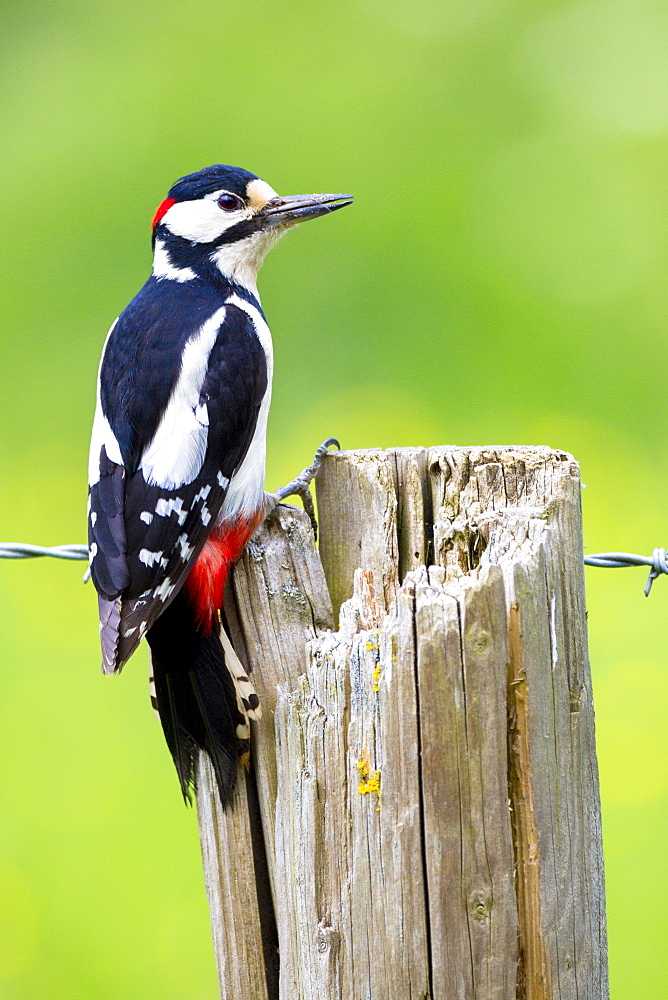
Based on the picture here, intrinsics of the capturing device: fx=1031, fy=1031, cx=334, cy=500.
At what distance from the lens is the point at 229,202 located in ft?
9.60

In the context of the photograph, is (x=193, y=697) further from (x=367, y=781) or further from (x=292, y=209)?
(x=292, y=209)

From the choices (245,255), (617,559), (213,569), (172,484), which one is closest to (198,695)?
(213,569)

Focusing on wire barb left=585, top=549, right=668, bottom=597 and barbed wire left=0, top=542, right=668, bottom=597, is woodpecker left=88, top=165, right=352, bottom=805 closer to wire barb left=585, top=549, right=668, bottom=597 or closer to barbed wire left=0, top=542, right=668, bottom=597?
barbed wire left=0, top=542, right=668, bottom=597

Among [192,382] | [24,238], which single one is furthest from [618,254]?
[192,382]

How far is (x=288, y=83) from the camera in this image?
854 cm

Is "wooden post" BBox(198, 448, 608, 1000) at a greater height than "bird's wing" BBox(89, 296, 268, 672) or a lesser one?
lesser

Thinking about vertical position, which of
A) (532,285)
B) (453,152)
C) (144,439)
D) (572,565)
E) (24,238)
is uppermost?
(453,152)

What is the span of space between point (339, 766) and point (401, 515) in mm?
565

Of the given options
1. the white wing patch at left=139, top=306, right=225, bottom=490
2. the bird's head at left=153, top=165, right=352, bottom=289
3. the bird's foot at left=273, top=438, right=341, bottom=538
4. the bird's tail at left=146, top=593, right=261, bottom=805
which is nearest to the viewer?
the bird's tail at left=146, top=593, right=261, bottom=805

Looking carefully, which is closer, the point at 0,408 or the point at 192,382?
the point at 192,382

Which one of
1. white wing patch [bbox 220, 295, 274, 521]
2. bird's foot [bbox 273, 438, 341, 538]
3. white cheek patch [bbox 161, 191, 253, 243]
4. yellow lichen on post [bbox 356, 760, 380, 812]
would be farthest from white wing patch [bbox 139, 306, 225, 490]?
yellow lichen on post [bbox 356, 760, 380, 812]

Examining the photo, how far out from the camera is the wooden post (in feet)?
5.62

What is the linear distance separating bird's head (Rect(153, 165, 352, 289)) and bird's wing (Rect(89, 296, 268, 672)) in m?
0.33

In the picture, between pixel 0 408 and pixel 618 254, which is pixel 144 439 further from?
pixel 618 254
